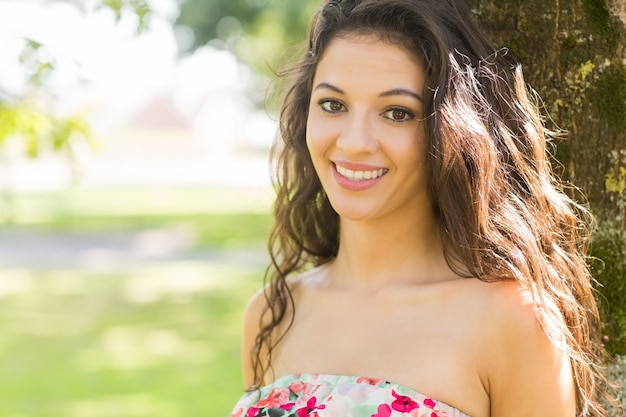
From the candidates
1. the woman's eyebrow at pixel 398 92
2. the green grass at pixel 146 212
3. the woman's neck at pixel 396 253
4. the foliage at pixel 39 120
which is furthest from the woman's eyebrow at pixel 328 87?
the green grass at pixel 146 212

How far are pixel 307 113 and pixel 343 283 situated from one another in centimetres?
48

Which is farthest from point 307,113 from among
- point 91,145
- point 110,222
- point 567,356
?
point 110,222

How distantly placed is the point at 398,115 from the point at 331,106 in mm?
183

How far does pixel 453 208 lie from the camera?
7.73 ft

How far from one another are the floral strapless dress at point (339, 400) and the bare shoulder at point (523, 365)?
12 cm

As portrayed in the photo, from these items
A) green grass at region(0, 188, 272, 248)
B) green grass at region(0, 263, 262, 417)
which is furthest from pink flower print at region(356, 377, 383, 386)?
green grass at region(0, 188, 272, 248)

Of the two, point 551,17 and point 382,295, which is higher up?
point 551,17

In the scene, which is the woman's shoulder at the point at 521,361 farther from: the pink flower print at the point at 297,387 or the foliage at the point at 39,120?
the foliage at the point at 39,120

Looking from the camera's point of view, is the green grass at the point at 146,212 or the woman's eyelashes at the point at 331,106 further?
the green grass at the point at 146,212

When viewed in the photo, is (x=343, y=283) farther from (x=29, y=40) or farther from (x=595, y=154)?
(x=29, y=40)

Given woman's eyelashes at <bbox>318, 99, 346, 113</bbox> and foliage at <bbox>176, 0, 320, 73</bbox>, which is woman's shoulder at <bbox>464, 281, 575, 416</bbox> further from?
foliage at <bbox>176, 0, 320, 73</bbox>

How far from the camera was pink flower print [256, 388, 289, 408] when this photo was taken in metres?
2.38

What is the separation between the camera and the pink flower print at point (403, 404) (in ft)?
7.21

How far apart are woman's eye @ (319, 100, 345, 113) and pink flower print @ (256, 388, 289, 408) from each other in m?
0.70
